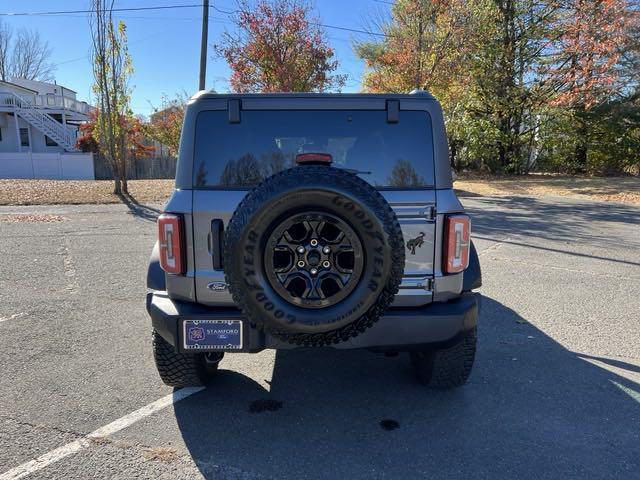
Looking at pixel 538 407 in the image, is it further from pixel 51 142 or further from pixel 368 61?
pixel 51 142

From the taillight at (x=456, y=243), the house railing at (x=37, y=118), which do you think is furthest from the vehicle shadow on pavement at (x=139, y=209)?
the house railing at (x=37, y=118)

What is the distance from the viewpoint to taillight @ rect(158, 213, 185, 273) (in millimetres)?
2652

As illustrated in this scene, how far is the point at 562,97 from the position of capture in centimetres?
1875

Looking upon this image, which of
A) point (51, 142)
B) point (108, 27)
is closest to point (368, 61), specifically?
point (108, 27)

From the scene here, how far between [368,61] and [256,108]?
20525 mm

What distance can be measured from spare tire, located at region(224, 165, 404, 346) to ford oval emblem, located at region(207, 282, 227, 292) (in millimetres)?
265

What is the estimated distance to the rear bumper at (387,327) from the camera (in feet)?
8.47

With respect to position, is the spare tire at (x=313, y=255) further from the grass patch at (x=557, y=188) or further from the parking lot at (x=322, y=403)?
the grass patch at (x=557, y=188)

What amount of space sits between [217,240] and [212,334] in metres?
0.53

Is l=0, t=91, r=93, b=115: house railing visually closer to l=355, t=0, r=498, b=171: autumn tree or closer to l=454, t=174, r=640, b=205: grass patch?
l=355, t=0, r=498, b=171: autumn tree

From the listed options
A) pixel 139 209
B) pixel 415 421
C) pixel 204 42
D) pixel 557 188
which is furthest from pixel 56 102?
pixel 415 421

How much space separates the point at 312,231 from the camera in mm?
2439

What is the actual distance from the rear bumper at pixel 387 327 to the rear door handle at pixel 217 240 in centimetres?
30

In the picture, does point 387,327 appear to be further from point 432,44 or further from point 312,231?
point 432,44
